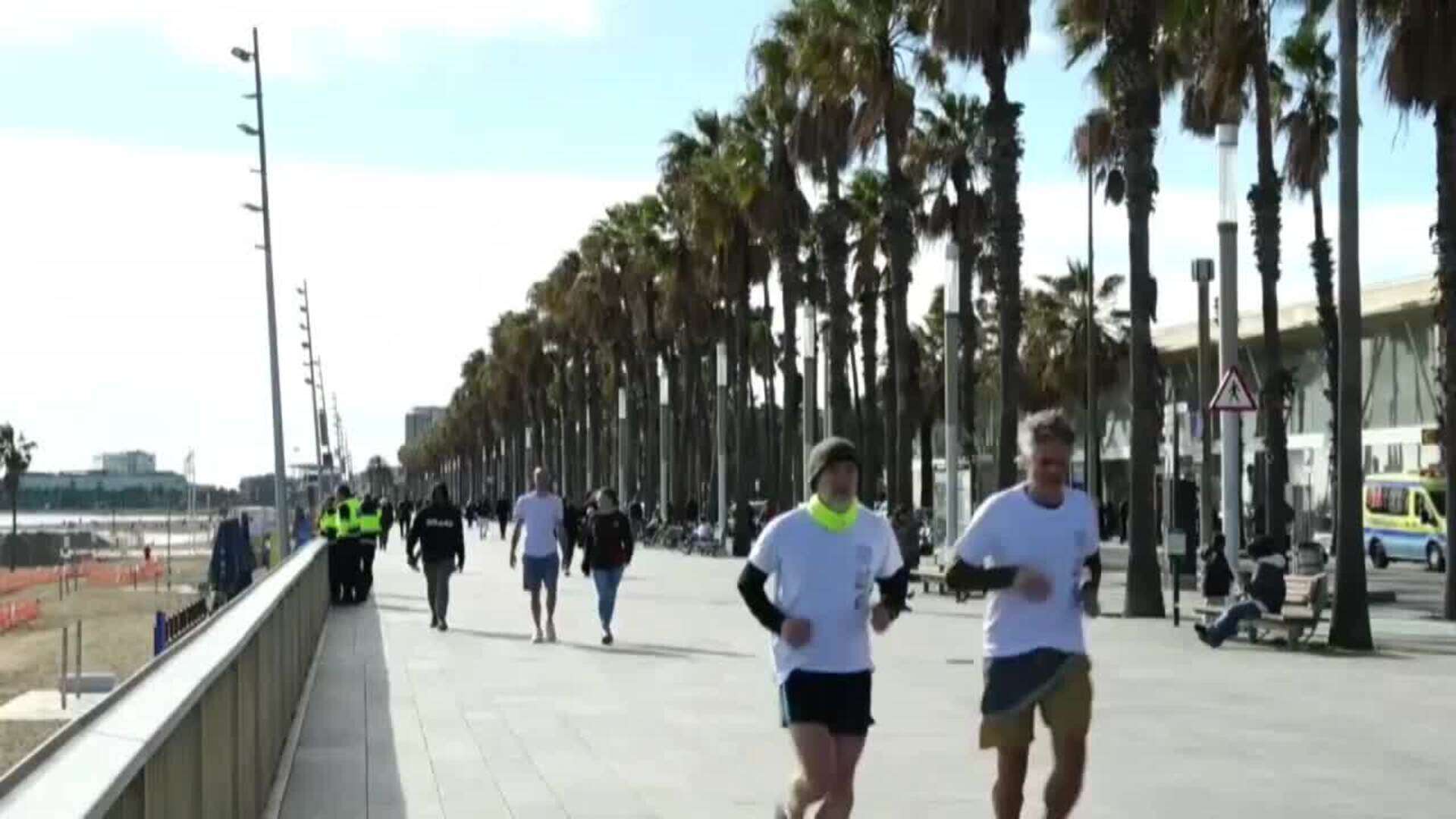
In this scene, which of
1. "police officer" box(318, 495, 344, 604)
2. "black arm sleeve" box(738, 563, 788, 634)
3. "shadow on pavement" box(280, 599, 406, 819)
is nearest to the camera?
"black arm sleeve" box(738, 563, 788, 634)

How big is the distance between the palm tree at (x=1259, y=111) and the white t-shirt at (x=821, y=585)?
17.3 m

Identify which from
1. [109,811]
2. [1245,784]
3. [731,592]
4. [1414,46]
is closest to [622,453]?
[731,592]

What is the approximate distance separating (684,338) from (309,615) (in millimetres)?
55031

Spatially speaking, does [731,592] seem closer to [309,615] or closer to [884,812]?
[309,615]

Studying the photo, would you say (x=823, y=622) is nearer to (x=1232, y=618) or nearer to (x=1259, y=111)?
(x=1232, y=618)

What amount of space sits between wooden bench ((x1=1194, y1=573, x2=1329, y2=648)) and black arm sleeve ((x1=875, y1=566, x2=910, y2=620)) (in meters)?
14.6

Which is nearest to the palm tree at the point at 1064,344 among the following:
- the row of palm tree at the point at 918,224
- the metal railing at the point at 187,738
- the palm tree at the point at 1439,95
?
the row of palm tree at the point at 918,224

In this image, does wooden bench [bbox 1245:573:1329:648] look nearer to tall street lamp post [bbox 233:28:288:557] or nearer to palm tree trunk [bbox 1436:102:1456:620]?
palm tree trunk [bbox 1436:102:1456:620]

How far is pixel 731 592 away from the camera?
36.4 m

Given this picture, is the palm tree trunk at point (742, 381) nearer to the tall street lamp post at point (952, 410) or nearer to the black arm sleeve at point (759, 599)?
the tall street lamp post at point (952, 410)

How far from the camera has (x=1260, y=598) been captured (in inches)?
885

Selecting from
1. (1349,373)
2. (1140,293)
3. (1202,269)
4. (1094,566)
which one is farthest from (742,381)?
(1094,566)

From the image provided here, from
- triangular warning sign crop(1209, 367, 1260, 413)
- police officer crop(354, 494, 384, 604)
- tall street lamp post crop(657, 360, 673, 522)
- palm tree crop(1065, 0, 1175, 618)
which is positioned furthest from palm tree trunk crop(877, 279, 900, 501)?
triangular warning sign crop(1209, 367, 1260, 413)

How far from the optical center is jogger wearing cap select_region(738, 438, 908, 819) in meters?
8.20
